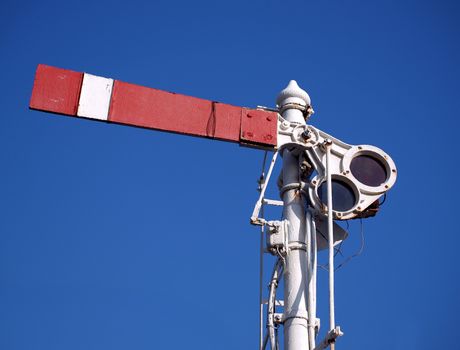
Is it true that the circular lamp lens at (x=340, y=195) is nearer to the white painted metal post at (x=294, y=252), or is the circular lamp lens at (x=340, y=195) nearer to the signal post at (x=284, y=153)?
the signal post at (x=284, y=153)

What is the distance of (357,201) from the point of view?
759 cm

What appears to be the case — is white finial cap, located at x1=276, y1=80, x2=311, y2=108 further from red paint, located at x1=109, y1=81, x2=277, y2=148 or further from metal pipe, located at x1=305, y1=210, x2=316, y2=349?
metal pipe, located at x1=305, y1=210, x2=316, y2=349

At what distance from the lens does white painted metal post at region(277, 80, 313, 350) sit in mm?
6824

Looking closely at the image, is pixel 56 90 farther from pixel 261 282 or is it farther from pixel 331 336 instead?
pixel 331 336

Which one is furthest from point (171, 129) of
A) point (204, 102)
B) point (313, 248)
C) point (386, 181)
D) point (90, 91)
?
point (386, 181)

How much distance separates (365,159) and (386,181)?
0.38 metres

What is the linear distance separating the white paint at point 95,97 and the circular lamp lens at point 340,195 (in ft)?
8.71

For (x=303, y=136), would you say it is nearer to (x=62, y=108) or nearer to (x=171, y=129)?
(x=171, y=129)

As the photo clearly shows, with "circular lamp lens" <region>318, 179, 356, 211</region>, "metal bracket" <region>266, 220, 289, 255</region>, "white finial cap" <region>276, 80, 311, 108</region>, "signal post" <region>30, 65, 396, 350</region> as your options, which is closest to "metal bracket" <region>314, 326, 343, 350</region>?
"signal post" <region>30, 65, 396, 350</region>

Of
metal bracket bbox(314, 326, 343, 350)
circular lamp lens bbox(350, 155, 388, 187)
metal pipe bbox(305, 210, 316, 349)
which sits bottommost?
metal bracket bbox(314, 326, 343, 350)

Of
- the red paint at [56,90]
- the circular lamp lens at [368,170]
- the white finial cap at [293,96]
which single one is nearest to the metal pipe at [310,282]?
the circular lamp lens at [368,170]

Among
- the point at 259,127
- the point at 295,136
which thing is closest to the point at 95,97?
the point at 259,127

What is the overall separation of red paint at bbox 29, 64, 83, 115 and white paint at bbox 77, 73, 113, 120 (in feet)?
0.22

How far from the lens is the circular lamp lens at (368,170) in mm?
7812
